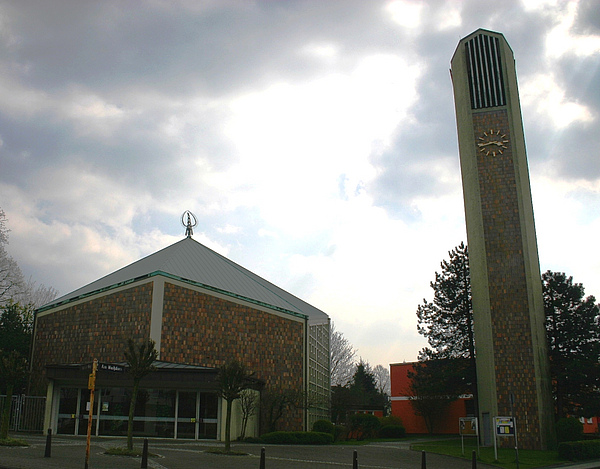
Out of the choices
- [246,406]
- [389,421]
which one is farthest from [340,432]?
[389,421]

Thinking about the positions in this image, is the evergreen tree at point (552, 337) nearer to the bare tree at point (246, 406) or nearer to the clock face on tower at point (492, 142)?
the clock face on tower at point (492, 142)

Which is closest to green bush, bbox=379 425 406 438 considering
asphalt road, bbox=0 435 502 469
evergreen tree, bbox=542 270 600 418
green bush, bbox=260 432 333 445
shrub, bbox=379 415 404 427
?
shrub, bbox=379 415 404 427

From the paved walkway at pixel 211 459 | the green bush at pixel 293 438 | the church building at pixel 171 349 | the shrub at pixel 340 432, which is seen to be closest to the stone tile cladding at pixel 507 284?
the shrub at pixel 340 432

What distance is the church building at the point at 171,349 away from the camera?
87.5ft

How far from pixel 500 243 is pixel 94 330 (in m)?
24.6

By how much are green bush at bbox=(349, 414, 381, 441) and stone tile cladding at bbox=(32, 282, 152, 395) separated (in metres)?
18.9

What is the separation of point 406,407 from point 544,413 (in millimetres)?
24901

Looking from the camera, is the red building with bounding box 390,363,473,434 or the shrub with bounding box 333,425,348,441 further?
the red building with bounding box 390,363,473,434

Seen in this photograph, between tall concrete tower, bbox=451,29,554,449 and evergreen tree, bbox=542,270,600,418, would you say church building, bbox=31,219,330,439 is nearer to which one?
tall concrete tower, bbox=451,29,554,449

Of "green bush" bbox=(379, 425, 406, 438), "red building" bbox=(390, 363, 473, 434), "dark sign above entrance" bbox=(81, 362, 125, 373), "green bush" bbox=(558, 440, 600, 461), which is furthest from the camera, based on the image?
"red building" bbox=(390, 363, 473, 434)

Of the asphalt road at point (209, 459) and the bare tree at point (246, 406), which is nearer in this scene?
the asphalt road at point (209, 459)

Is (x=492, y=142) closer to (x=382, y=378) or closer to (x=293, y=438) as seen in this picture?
(x=293, y=438)

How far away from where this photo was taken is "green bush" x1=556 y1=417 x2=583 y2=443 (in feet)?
99.6

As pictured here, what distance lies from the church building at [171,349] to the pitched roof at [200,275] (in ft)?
0.61
